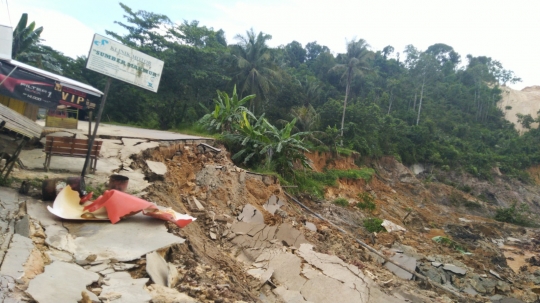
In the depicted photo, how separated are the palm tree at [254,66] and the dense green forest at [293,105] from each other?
75 mm

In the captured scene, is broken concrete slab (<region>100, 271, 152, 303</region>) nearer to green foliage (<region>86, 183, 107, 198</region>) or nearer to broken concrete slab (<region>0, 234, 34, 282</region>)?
broken concrete slab (<region>0, 234, 34, 282</region>)

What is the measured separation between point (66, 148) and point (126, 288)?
4.41 m

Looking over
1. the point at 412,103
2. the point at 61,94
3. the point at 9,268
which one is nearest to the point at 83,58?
the point at 61,94

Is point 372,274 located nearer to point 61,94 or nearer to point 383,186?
point 61,94

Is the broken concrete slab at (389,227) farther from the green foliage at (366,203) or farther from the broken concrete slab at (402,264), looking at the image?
the broken concrete slab at (402,264)

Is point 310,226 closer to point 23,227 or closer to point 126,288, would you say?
point 126,288

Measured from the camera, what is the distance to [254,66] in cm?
2891

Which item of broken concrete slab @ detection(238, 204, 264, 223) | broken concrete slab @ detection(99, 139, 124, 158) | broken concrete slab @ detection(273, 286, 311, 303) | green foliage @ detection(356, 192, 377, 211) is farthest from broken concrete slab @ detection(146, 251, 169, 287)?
green foliage @ detection(356, 192, 377, 211)

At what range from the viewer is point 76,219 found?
5621 mm

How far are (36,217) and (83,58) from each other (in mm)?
23155

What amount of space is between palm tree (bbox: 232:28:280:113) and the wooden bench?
20.2 m

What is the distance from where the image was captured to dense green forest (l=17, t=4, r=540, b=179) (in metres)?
15.0

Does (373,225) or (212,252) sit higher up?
(212,252)

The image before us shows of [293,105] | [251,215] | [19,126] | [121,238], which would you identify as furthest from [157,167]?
[293,105]
